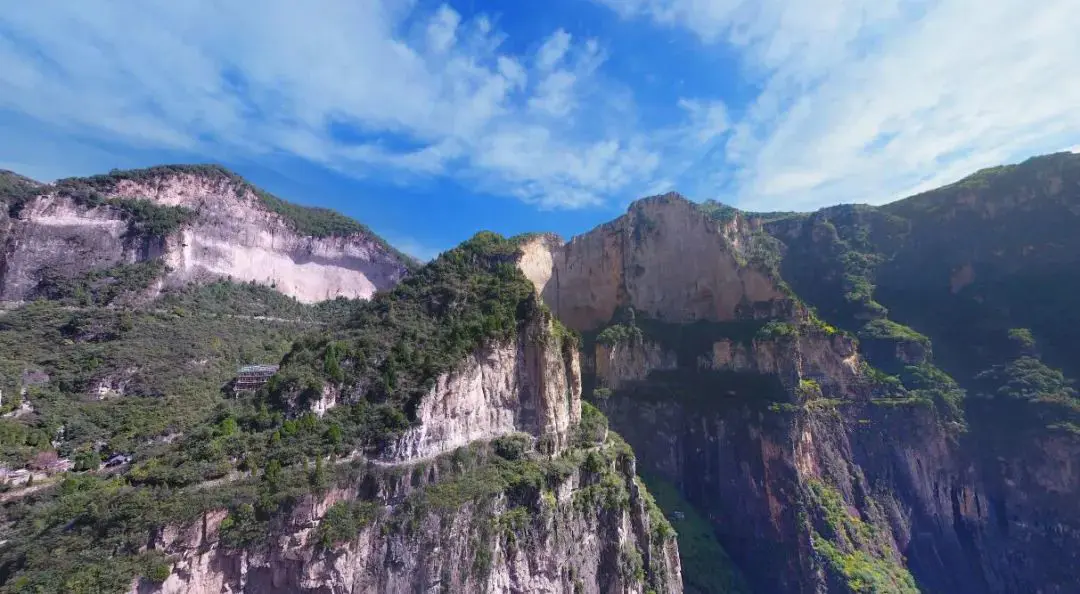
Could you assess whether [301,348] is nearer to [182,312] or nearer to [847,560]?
[182,312]

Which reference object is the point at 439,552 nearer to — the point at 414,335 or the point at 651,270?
the point at 414,335

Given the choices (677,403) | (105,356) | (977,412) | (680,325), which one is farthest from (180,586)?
(977,412)

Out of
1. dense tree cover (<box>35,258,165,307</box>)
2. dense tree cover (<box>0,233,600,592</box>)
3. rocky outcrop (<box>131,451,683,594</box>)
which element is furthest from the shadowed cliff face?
dense tree cover (<box>35,258,165,307</box>)

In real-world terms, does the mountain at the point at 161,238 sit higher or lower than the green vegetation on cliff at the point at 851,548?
higher

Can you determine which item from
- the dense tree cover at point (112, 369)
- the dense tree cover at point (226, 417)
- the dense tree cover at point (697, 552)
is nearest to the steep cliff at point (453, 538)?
the dense tree cover at point (226, 417)

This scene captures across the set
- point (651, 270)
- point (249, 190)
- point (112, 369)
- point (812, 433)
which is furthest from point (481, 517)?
point (249, 190)

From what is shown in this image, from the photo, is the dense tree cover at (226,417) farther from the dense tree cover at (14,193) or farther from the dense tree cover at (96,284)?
the dense tree cover at (14,193)
